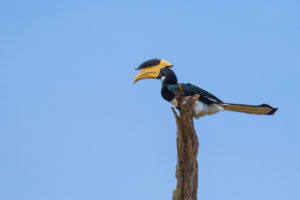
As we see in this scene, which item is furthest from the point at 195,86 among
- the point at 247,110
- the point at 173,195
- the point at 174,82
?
the point at 173,195

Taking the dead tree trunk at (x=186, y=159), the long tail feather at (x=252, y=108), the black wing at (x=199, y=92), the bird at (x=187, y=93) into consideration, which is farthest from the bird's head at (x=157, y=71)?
the dead tree trunk at (x=186, y=159)

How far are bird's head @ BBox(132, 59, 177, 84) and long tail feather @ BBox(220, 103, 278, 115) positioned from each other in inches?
30.0

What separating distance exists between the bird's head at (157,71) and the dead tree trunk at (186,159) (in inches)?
39.6

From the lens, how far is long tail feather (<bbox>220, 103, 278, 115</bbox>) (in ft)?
17.4

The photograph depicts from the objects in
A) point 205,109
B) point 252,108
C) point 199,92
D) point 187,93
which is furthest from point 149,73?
point 252,108

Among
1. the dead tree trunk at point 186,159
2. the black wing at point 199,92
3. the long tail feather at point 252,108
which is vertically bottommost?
the dead tree trunk at point 186,159

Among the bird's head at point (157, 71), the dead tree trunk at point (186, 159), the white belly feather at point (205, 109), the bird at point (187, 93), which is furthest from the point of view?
the bird's head at point (157, 71)

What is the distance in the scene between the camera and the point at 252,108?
535 centimetres

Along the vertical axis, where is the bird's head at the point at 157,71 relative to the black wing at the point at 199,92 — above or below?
above

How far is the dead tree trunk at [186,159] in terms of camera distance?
15.3 feet

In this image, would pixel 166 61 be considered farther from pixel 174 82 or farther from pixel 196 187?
pixel 196 187

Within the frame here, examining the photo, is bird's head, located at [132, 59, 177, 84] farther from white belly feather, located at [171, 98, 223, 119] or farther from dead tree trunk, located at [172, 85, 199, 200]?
dead tree trunk, located at [172, 85, 199, 200]

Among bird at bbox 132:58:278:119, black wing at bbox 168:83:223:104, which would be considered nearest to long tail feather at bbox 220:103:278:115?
bird at bbox 132:58:278:119

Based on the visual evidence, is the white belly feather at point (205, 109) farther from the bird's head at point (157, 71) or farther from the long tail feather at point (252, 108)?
the bird's head at point (157, 71)
